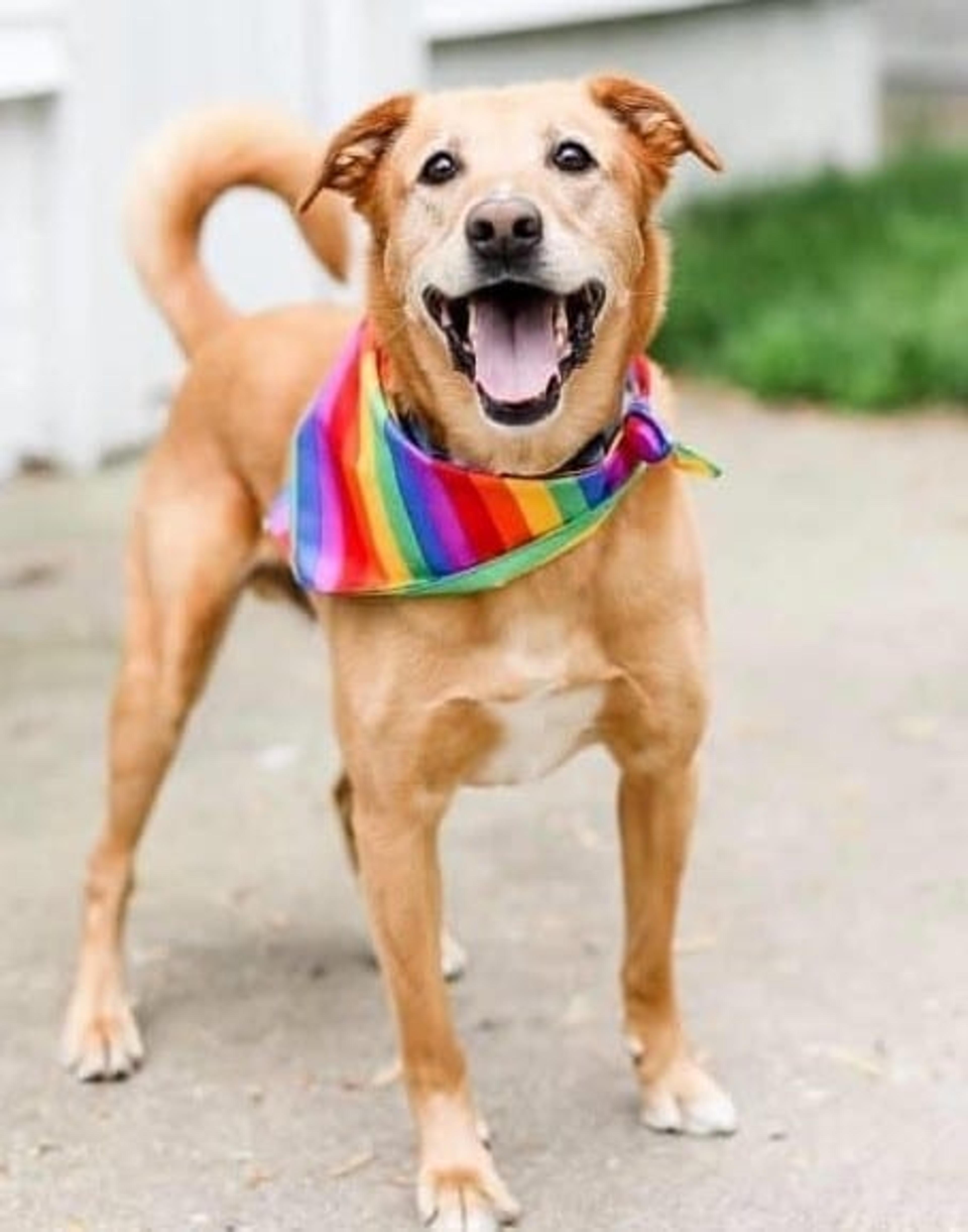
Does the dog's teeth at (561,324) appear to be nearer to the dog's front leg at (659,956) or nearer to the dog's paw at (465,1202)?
the dog's front leg at (659,956)

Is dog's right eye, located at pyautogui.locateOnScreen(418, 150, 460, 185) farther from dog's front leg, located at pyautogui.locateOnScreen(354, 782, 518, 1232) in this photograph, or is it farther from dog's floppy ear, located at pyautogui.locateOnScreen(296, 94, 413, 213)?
dog's front leg, located at pyautogui.locateOnScreen(354, 782, 518, 1232)

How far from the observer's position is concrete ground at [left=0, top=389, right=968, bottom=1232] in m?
3.90

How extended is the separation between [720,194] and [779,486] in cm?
299

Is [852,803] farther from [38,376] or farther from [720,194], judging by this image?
[720,194]

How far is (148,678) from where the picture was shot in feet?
14.5

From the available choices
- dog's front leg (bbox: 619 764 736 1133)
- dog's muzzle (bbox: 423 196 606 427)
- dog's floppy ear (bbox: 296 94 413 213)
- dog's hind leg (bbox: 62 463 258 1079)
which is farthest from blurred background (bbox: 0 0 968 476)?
dog's muzzle (bbox: 423 196 606 427)

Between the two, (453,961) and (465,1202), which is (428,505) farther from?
(453,961)

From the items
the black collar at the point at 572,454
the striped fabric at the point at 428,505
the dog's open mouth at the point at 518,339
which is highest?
the dog's open mouth at the point at 518,339

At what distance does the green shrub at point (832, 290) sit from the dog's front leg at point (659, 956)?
15.0 ft

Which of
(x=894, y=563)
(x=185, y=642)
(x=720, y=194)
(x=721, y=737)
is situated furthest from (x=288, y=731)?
(x=720, y=194)

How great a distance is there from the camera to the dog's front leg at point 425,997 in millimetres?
3793

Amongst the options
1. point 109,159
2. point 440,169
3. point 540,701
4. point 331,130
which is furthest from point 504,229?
point 331,130

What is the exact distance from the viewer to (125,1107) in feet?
13.7

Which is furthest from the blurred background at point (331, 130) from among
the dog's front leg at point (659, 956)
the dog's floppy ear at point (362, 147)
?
the dog's front leg at point (659, 956)
